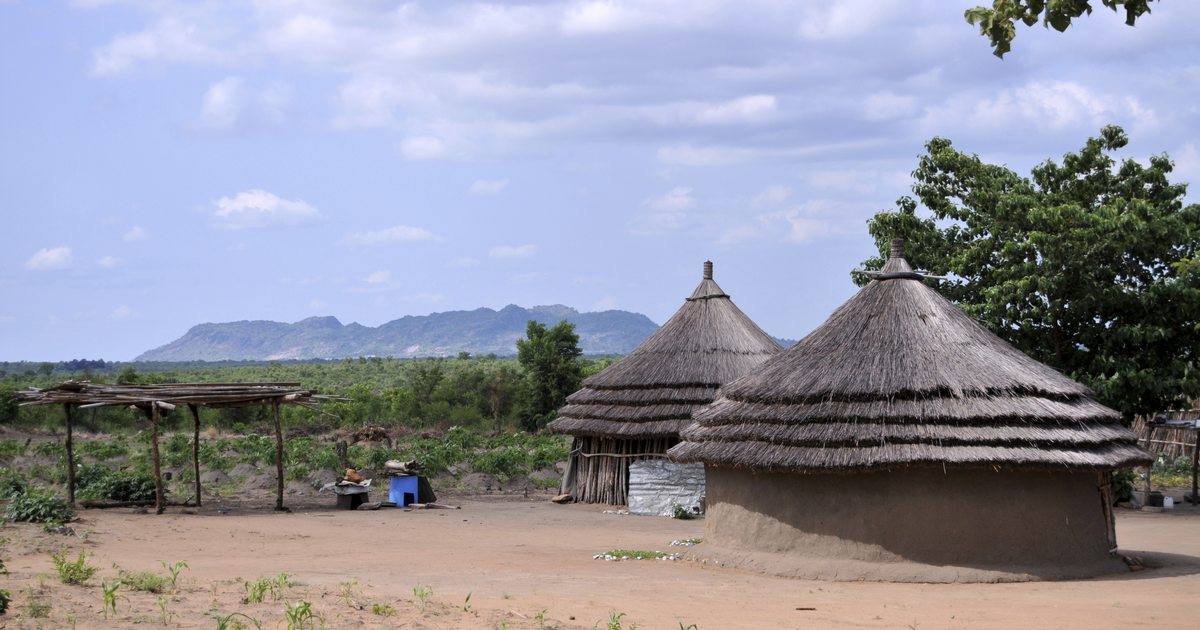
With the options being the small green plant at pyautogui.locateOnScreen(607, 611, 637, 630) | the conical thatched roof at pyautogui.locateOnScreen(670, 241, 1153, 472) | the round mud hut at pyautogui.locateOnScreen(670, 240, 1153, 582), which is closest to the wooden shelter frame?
the conical thatched roof at pyautogui.locateOnScreen(670, 241, 1153, 472)

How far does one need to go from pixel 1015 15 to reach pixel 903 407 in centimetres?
641

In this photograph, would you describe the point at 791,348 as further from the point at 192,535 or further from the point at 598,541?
the point at 192,535

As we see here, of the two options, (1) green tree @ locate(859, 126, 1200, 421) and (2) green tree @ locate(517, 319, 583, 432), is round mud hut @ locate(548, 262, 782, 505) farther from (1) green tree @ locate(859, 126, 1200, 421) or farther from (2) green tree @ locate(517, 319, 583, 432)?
(2) green tree @ locate(517, 319, 583, 432)

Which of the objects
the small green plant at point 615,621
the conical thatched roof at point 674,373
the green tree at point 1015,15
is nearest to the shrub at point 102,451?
the conical thatched roof at point 674,373

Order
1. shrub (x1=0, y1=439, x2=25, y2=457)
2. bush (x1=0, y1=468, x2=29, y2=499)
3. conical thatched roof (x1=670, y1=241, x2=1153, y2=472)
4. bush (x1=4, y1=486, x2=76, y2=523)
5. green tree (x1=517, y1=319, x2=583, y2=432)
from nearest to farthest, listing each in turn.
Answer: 1. conical thatched roof (x1=670, y1=241, x2=1153, y2=472)
2. bush (x1=4, y1=486, x2=76, y2=523)
3. bush (x1=0, y1=468, x2=29, y2=499)
4. shrub (x1=0, y1=439, x2=25, y2=457)
5. green tree (x1=517, y1=319, x2=583, y2=432)

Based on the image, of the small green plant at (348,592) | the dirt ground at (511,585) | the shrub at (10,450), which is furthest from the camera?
the shrub at (10,450)

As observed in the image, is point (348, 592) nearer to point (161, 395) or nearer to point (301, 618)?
point (301, 618)

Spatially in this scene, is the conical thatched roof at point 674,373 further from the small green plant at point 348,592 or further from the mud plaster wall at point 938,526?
the small green plant at point 348,592

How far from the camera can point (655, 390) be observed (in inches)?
828

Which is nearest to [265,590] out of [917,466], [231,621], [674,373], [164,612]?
[231,621]

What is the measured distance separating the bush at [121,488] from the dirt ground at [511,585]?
171 centimetres

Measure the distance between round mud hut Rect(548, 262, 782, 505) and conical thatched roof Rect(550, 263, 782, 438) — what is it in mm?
21

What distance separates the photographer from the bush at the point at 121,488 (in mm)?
19688

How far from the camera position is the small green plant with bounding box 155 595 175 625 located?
752 cm
